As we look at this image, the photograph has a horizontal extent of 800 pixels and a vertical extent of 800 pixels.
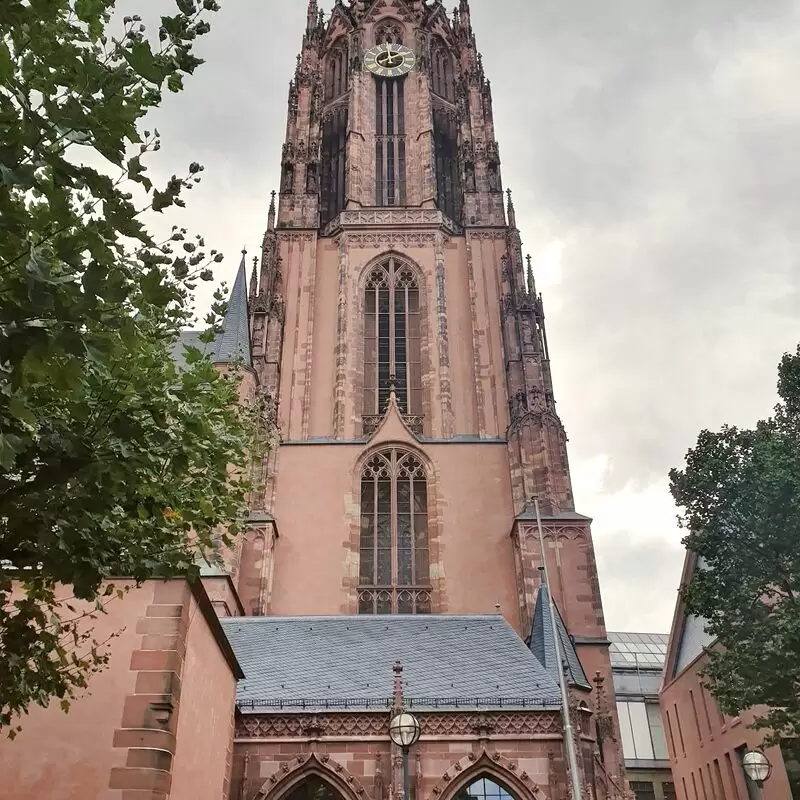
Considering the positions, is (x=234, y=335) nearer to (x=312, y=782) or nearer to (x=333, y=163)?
(x=333, y=163)

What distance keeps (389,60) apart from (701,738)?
1241 inches

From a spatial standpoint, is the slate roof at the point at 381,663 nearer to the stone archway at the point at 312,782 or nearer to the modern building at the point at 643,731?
the stone archway at the point at 312,782

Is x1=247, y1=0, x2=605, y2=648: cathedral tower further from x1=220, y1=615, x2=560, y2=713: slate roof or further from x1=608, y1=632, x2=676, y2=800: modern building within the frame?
x1=608, y1=632, x2=676, y2=800: modern building

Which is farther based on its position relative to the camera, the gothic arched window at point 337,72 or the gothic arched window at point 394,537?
the gothic arched window at point 337,72

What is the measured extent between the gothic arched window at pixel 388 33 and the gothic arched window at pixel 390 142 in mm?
3081

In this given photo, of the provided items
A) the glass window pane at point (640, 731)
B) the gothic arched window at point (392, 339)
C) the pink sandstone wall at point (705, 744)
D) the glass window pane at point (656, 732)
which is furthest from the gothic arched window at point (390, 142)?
the glass window pane at point (640, 731)

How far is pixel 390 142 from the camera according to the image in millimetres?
35438

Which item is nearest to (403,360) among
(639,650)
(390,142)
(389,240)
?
(389,240)

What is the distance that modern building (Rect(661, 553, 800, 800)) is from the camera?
2253 cm

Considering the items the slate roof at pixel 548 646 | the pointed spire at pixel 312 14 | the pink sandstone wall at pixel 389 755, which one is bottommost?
the pink sandstone wall at pixel 389 755

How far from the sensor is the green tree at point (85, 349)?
4.51 metres

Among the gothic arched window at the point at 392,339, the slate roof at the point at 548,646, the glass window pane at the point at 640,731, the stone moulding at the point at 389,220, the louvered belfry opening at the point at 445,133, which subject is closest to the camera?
the slate roof at the point at 548,646

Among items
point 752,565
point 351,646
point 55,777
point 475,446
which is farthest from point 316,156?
point 55,777

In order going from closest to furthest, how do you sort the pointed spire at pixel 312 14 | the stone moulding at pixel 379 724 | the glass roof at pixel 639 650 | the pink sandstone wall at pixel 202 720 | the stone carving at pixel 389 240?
the pink sandstone wall at pixel 202 720 < the stone moulding at pixel 379 724 < the stone carving at pixel 389 240 < the pointed spire at pixel 312 14 < the glass roof at pixel 639 650
